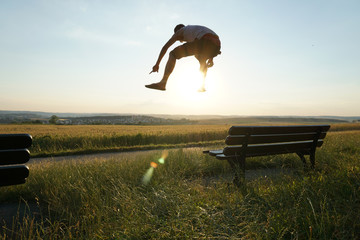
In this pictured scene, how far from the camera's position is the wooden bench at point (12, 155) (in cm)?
204

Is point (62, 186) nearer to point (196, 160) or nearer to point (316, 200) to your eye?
point (196, 160)

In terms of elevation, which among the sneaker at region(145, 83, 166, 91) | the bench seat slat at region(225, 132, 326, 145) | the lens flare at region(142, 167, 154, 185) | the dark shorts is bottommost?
the lens flare at region(142, 167, 154, 185)

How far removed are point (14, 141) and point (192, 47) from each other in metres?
2.01

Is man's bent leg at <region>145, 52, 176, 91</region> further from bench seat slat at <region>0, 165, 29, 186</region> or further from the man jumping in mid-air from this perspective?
bench seat slat at <region>0, 165, 29, 186</region>

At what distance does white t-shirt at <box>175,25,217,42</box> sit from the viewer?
8.14ft

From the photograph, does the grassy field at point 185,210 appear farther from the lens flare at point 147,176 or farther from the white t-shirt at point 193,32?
the white t-shirt at point 193,32

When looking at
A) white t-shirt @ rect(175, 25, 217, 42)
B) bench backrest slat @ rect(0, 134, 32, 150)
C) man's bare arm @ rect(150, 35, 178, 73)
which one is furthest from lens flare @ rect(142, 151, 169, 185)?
white t-shirt @ rect(175, 25, 217, 42)

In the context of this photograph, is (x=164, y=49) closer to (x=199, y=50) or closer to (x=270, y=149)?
(x=199, y=50)

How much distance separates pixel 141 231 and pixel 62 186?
85.2 inches

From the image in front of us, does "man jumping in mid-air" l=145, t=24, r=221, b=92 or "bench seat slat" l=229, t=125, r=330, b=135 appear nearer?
"man jumping in mid-air" l=145, t=24, r=221, b=92

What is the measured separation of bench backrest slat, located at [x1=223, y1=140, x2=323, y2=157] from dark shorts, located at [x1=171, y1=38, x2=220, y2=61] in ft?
5.21

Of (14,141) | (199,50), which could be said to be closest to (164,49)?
(199,50)

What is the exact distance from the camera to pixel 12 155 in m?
2.07

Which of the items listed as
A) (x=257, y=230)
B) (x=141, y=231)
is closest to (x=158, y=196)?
(x=141, y=231)
